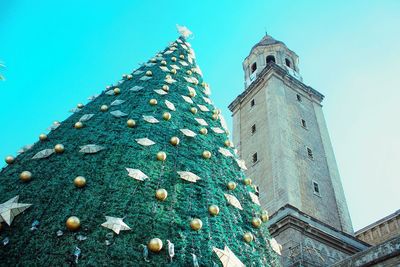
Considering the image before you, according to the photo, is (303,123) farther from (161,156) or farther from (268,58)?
(161,156)

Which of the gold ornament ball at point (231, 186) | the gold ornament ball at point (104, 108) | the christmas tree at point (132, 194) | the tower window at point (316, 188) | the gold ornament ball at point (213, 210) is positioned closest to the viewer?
→ the christmas tree at point (132, 194)

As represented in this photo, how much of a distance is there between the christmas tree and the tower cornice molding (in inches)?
865

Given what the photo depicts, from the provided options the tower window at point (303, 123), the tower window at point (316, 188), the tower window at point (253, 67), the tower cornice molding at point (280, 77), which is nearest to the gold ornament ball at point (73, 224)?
the tower window at point (316, 188)

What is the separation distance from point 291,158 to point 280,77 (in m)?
7.67

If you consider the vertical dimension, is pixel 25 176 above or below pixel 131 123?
below

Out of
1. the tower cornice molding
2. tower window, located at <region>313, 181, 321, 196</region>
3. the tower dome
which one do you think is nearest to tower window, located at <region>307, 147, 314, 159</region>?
tower window, located at <region>313, 181, 321, 196</region>

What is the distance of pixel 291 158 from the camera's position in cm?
1984

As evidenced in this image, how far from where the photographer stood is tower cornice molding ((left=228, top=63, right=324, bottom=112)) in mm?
25191

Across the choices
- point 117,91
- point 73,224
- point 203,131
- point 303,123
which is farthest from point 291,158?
point 73,224

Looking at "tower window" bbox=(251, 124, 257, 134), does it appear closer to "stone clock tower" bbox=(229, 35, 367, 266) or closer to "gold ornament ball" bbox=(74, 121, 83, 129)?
"stone clock tower" bbox=(229, 35, 367, 266)

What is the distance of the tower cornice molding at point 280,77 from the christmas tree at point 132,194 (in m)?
22.0

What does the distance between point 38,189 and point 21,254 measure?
61cm

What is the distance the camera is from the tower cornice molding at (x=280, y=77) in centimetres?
2519

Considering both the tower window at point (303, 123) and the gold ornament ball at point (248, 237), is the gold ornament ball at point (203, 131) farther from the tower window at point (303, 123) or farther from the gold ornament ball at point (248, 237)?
the tower window at point (303, 123)
